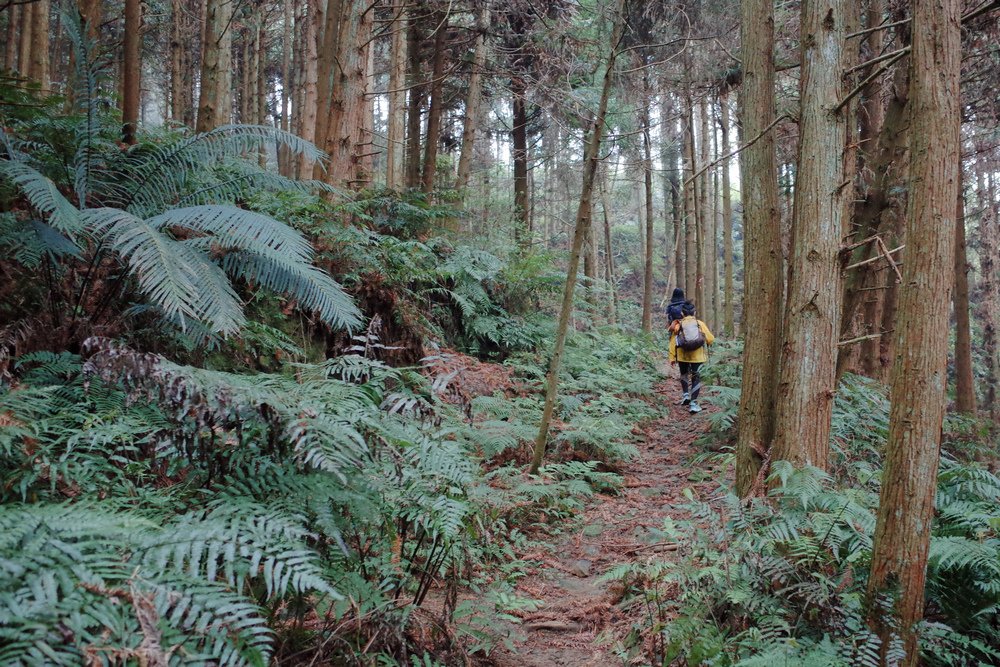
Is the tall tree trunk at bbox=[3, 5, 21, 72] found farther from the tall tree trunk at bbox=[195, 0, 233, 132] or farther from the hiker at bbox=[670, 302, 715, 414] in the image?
the hiker at bbox=[670, 302, 715, 414]

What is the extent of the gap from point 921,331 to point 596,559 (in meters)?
2.75

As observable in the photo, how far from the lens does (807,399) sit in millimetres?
4301

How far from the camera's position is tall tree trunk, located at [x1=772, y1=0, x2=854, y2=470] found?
428 centimetres

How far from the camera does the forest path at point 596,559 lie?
11.1 ft

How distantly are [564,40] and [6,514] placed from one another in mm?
10990

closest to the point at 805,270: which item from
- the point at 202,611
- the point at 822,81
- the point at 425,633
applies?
the point at 822,81

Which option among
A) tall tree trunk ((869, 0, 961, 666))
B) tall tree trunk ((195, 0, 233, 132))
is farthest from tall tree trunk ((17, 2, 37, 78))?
tall tree trunk ((869, 0, 961, 666))

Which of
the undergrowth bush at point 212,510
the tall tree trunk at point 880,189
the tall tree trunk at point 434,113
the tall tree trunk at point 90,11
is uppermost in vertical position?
the tall tree trunk at point 434,113

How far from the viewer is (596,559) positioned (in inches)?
181

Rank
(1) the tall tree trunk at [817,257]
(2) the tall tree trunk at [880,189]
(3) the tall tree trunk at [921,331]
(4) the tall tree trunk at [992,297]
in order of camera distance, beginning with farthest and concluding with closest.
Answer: (4) the tall tree trunk at [992,297] → (2) the tall tree trunk at [880,189] → (1) the tall tree trunk at [817,257] → (3) the tall tree trunk at [921,331]

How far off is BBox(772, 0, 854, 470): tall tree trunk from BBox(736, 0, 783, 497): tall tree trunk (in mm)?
358

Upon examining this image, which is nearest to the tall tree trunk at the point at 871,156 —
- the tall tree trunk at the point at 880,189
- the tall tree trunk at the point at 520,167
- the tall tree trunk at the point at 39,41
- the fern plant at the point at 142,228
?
the tall tree trunk at the point at 880,189

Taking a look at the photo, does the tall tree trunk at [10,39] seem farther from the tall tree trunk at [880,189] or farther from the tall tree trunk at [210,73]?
the tall tree trunk at [880,189]

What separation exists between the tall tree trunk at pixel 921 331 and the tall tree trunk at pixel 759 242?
73.2 inches
